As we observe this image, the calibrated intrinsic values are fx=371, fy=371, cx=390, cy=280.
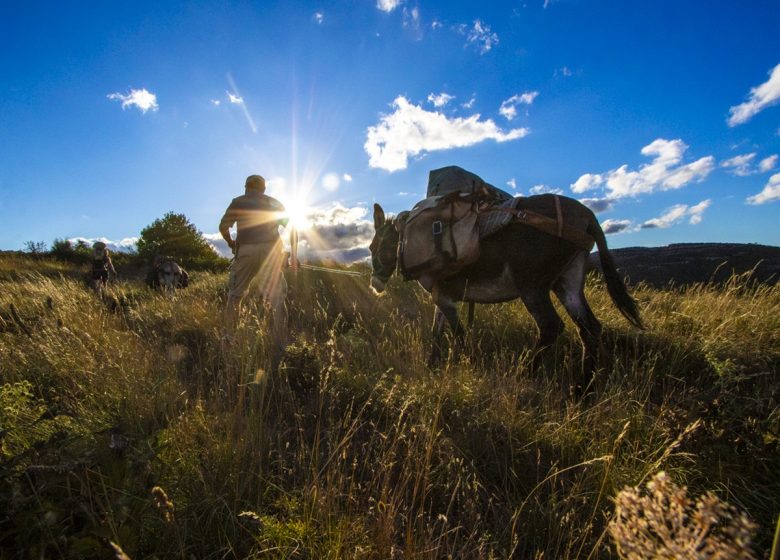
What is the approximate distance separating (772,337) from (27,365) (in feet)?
26.0

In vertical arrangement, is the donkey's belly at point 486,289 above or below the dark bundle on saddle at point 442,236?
below

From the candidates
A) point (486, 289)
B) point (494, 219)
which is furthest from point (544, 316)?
point (494, 219)

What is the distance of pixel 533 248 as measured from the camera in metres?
3.61

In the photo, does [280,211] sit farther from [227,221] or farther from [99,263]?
[99,263]

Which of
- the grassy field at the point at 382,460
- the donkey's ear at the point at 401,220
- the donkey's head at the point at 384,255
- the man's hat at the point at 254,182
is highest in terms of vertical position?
the man's hat at the point at 254,182

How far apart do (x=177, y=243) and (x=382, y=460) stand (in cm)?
3502

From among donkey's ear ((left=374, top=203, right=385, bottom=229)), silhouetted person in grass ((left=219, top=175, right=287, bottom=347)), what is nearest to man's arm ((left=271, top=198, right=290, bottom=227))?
silhouetted person in grass ((left=219, top=175, right=287, bottom=347))

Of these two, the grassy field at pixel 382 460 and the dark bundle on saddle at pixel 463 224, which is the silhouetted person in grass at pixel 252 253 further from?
the dark bundle on saddle at pixel 463 224

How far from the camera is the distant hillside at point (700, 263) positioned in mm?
7422

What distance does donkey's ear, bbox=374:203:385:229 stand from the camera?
4949 mm

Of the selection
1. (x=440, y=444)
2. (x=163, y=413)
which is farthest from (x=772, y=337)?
(x=163, y=413)

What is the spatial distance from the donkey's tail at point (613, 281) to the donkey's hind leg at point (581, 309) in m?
0.19

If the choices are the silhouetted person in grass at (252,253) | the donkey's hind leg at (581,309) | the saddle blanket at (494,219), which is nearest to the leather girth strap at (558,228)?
the saddle blanket at (494,219)

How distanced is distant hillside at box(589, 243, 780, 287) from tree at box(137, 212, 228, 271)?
93.9 feet
